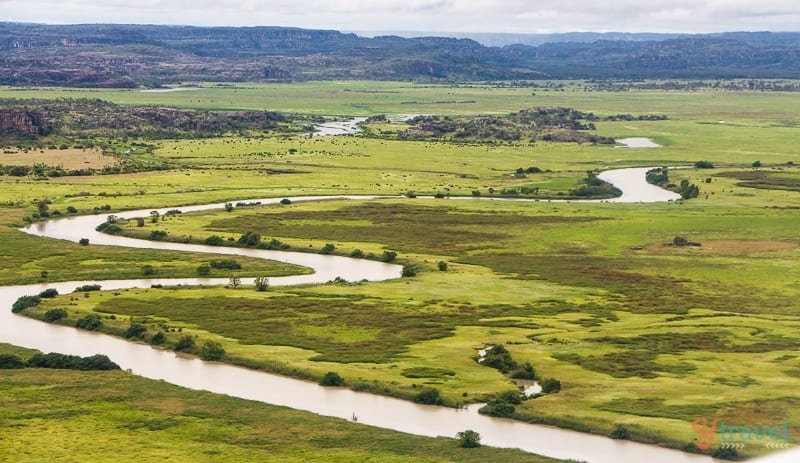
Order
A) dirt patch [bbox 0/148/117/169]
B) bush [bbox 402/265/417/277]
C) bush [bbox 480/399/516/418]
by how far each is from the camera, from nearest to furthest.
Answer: bush [bbox 480/399/516/418]
bush [bbox 402/265/417/277]
dirt patch [bbox 0/148/117/169]

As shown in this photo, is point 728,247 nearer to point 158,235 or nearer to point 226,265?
point 226,265

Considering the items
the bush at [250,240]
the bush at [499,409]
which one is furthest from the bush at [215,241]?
the bush at [499,409]

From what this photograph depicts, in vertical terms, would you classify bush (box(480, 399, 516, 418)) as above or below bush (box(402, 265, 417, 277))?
above

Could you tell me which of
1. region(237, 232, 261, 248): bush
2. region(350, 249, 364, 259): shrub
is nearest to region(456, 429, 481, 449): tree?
region(350, 249, 364, 259): shrub

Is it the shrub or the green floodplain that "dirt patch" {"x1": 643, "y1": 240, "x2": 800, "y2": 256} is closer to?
the green floodplain

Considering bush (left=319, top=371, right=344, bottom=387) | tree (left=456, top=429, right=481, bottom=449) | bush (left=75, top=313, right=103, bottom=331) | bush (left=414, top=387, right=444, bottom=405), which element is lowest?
bush (left=75, top=313, right=103, bottom=331)

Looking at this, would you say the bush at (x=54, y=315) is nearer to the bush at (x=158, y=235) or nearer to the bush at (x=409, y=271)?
the bush at (x=409, y=271)

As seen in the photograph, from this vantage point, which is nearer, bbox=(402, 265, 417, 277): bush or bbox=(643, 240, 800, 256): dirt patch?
bbox=(402, 265, 417, 277): bush

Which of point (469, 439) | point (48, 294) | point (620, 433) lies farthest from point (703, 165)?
point (469, 439)
